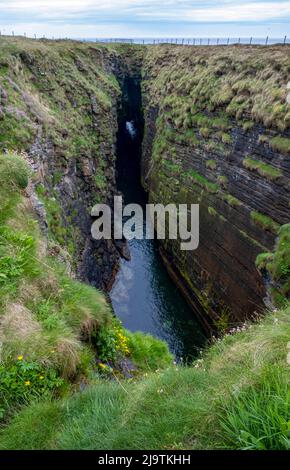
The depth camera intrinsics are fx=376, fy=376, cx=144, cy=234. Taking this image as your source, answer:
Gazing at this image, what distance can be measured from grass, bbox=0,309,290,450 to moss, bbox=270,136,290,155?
1405cm

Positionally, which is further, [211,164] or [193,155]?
[193,155]

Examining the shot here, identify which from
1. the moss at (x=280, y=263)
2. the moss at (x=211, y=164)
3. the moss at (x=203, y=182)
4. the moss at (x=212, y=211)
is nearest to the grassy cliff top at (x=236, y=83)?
the moss at (x=211, y=164)

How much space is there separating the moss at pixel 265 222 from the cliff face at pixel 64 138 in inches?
369

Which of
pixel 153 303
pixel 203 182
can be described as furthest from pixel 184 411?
pixel 203 182

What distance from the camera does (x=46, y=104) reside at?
21.9 metres

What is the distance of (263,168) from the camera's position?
1967 centimetres

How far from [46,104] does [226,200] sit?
1213 centimetres

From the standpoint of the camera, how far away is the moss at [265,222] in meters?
18.6

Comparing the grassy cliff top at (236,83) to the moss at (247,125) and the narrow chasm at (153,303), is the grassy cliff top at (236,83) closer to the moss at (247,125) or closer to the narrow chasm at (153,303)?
the moss at (247,125)

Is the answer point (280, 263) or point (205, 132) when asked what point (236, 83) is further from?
point (280, 263)

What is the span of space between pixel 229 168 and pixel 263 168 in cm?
376

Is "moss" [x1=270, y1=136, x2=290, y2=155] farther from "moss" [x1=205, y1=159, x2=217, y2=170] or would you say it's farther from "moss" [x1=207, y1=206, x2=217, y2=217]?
"moss" [x1=207, y1=206, x2=217, y2=217]
